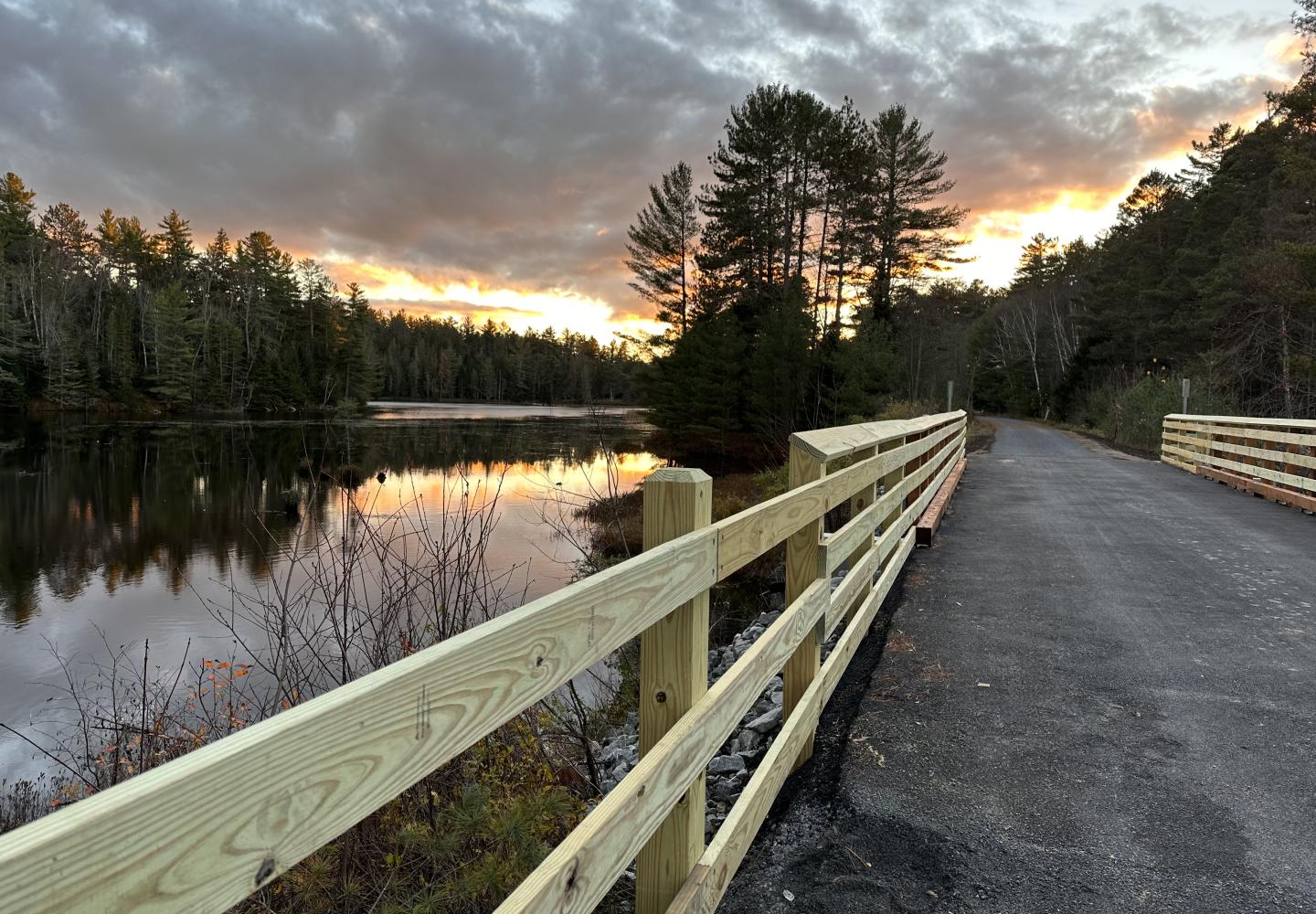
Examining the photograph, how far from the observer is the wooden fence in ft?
30.8

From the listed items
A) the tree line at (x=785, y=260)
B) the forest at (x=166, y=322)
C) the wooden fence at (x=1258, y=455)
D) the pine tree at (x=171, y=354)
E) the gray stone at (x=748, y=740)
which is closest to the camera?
the gray stone at (x=748, y=740)

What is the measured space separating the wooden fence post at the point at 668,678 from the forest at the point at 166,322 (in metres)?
36.8

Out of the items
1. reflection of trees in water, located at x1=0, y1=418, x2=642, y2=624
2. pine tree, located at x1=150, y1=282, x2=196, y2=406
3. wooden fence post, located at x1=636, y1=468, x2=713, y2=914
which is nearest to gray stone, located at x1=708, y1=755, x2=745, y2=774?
wooden fence post, located at x1=636, y1=468, x2=713, y2=914

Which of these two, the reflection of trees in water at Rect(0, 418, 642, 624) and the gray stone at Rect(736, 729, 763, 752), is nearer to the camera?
the gray stone at Rect(736, 729, 763, 752)

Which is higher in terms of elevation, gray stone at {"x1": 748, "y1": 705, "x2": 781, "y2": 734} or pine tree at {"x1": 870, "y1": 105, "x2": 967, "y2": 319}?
pine tree at {"x1": 870, "y1": 105, "x2": 967, "y2": 319}

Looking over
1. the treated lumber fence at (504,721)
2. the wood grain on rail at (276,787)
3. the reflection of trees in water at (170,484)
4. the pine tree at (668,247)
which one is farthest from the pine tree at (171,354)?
the wood grain on rail at (276,787)

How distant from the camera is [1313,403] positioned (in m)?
20.2

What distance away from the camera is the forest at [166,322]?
5753 centimetres

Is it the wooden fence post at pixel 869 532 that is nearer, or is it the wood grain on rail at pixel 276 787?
the wood grain on rail at pixel 276 787

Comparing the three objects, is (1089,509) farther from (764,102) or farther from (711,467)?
(764,102)

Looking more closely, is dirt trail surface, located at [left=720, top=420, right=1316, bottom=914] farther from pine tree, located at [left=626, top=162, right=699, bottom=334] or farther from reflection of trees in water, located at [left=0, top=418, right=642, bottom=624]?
pine tree, located at [left=626, top=162, right=699, bottom=334]

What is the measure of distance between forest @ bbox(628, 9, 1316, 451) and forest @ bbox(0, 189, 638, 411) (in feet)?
27.8

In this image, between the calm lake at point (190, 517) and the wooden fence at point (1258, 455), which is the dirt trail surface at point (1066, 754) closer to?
the calm lake at point (190, 517)

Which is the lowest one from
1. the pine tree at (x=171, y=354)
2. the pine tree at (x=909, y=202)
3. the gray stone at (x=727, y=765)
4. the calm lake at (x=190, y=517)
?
the calm lake at (x=190, y=517)
